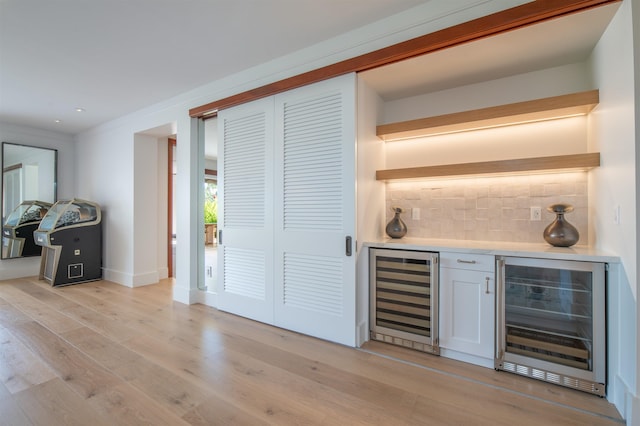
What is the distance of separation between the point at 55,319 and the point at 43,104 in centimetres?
303

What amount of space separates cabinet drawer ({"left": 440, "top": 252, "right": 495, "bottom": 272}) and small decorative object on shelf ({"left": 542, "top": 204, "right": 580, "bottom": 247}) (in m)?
0.48

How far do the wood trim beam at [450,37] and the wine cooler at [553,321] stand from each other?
5.11 feet

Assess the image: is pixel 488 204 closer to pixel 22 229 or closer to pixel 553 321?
pixel 553 321

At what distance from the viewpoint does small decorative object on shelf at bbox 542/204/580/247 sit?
2.06 metres

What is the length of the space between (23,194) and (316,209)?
5608 millimetres

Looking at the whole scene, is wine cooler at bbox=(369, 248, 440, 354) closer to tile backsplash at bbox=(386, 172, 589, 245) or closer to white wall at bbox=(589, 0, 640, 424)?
tile backsplash at bbox=(386, 172, 589, 245)

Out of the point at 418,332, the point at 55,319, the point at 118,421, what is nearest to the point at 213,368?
the point at 118,421

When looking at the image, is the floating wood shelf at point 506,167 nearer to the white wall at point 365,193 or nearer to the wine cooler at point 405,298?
the white wall at point 365,193

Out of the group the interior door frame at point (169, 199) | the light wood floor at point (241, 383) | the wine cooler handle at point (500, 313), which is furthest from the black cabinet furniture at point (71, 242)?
the wine cooler handle at point (500, 313)

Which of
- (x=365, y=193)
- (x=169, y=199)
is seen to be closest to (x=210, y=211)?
(x=169, y=199)

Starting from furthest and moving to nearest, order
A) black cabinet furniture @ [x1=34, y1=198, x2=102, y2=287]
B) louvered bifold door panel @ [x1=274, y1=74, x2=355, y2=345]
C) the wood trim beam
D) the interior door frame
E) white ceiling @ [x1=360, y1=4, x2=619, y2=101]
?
1. the interior door frame
2. black cabinet furniture @ [x1=34, y1=198, x2=102, y2=287]
3. louvered bifold door panel @ [x1=274, y1=74, x2=355, y2=345]
4. white ceiling @ [x1=360, y1=4, x2=619, y2=101]
5. the wood trim beam

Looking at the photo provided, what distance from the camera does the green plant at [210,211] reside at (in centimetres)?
377

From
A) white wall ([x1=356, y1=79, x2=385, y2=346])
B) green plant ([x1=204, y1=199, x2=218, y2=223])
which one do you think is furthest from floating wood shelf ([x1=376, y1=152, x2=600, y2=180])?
green plant ([x1=204, y1=199, x2=218, y2=223])

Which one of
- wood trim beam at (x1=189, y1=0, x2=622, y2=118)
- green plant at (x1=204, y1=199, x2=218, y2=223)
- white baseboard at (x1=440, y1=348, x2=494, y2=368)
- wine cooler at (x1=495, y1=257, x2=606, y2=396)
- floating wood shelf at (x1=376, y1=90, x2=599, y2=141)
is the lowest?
white baseboard at (x1=440, y1=348, x2=494, y2=368)
